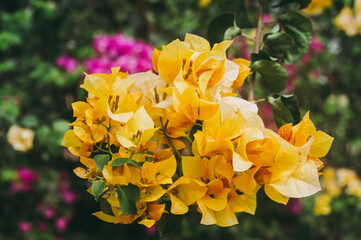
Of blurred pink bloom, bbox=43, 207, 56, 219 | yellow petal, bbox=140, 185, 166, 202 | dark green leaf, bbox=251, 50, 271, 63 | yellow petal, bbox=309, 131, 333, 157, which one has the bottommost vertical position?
blurred pink bloom, bbox=43, 207, 56, 219

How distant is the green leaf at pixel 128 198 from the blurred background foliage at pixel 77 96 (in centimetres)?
86

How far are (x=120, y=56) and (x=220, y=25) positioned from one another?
0.77 metres

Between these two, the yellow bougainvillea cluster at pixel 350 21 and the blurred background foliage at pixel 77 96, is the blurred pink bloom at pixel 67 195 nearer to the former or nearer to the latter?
the blurred background foliage at pixel 77 96

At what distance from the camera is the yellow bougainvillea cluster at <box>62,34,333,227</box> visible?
12.2 inches

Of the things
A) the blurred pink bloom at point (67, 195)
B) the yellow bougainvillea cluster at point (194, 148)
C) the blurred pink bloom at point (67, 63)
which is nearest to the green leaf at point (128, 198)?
the yellow bougainvillea cluster at point (194, 148)

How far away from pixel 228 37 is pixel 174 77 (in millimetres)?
195

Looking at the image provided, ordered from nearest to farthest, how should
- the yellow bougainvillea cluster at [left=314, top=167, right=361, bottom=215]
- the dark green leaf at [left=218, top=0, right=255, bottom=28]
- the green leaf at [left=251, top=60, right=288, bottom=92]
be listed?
the green leaf at [left=251, top=60, right=288, bottom=92]
the dark green leaf at [left=218, top=0, right=255, bottom=28]
the yellow bougainvillea cluster at [left=314, top=167, right=361, bottom=215]

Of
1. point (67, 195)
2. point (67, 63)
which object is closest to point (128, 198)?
point (67, 63)

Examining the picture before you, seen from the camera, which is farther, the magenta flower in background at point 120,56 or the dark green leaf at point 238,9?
the magenta flower in background at point 120,56

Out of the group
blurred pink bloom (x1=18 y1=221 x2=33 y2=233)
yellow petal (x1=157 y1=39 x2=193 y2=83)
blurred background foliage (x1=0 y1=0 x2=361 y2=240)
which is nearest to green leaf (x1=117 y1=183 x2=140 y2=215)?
yellow petal (x1=157 y1=39 x2=193 y2=83)

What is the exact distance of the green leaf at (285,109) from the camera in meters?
0.47

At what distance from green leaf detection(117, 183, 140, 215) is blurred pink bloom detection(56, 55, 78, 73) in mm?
1189

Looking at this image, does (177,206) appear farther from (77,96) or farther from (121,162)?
(77,96)

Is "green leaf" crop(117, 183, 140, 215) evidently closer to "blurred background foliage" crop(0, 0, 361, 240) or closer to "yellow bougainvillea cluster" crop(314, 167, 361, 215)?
"blurred background foliage" crop(0, 0, 361, 240)
